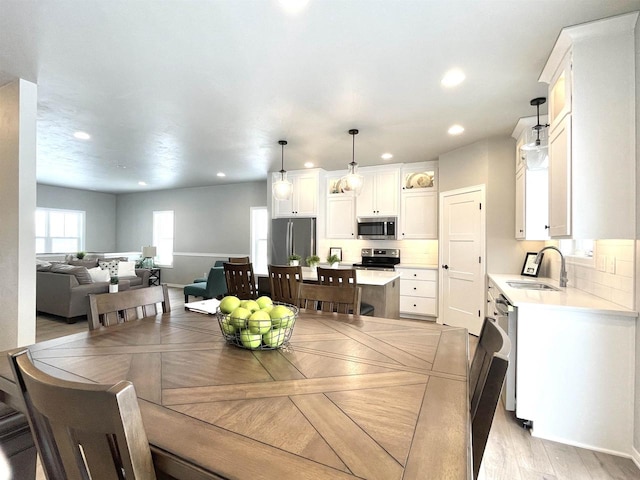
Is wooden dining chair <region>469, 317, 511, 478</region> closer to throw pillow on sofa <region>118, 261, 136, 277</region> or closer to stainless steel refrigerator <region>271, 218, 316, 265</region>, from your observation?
stainless steel refrigerator <region>271, 218, 316, 265</region>

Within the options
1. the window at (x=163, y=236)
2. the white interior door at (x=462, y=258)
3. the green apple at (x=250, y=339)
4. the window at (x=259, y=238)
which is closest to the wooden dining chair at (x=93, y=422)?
the green apple at (x=250, y=339)

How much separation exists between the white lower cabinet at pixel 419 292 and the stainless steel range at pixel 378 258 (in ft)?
1.07

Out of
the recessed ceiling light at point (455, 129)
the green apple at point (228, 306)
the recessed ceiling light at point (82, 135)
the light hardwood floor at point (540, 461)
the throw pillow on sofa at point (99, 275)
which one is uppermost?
the recessed ceiling light at point (82, 135)

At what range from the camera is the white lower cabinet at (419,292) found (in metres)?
5.17

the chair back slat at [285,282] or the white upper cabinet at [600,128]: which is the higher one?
the white upper cabinet at [600,128]

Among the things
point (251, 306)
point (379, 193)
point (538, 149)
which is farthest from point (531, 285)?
point (379, 193)

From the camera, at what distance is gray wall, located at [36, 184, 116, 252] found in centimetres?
807

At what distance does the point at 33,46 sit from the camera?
222cm

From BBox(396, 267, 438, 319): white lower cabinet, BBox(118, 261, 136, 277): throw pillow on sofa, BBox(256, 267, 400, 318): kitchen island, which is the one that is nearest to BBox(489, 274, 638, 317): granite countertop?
BBox(256, 267, 400, 318): kitchen island

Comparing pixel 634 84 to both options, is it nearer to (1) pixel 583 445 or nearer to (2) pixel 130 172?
(1) pixel 583 445

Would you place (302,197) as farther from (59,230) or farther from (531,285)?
(59,230)

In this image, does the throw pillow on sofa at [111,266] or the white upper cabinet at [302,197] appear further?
the throw pillow on sofa at [111,266]

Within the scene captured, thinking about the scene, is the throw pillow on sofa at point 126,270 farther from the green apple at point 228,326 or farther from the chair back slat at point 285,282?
the green apple at point 228,326

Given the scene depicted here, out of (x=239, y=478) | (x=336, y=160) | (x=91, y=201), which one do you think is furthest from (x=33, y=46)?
(x=91, y=201)
